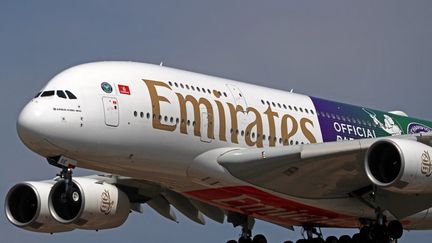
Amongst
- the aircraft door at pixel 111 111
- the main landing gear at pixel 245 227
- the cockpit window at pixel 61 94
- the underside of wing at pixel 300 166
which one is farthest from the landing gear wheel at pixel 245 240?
the cockpit window at pixel 61 94

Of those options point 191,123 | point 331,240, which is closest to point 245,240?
point 331,240

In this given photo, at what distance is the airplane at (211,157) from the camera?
36906 mm

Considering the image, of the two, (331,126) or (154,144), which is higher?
(331,126)

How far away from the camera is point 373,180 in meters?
37.4

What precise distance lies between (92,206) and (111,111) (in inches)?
221

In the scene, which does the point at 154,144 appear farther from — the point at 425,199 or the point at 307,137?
the point at 425,199

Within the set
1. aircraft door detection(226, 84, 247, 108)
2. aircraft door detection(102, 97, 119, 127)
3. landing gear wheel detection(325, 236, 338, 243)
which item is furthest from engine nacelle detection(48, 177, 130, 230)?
landing gear wheel detection(325, 236, 338, 243)

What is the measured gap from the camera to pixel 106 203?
42094 millimetres

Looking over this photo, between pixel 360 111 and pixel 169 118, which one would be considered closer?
pixel 169 118

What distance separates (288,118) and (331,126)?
1993mm

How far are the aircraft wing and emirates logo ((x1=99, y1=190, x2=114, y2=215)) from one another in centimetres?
498

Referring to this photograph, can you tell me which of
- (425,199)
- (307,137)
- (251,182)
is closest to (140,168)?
(251,182)

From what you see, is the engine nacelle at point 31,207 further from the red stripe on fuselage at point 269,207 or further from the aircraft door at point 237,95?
the aircraft door at point 237,95

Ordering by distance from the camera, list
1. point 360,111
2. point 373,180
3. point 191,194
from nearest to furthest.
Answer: point 373,180, point 191,194, point 360,111
